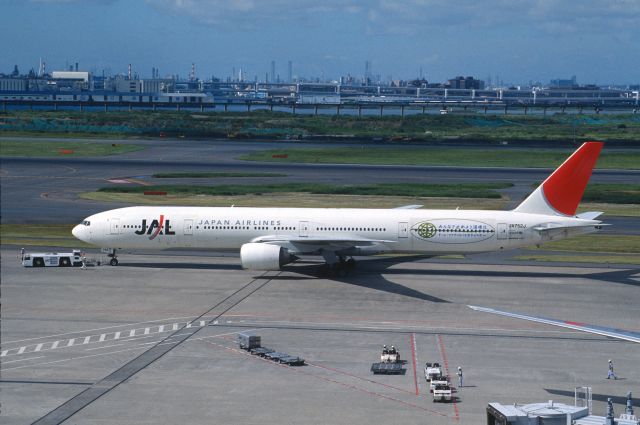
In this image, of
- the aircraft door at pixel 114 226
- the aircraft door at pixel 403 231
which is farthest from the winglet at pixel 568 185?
the aircraft door at pixel 114 226

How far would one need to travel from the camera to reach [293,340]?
40.8 metres

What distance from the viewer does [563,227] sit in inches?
2216

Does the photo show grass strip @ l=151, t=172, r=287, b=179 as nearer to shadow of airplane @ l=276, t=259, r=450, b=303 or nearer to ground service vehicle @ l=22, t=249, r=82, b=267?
ground service vehicle @ l=22, t=249, r=82, b=267

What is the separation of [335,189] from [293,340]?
5637 centimetres

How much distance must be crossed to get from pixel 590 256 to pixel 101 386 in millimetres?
42738

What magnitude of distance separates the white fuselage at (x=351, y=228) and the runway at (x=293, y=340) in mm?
2050

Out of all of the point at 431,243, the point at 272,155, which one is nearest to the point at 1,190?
the point at 272,155

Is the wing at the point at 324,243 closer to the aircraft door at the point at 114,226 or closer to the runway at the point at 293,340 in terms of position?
the runway at the point at 293,340

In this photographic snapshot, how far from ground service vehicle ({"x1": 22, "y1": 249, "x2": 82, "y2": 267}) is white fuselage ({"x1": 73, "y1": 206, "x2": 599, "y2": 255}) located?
11.7ft

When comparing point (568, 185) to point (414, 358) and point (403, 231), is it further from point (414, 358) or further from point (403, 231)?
point (414, 358)

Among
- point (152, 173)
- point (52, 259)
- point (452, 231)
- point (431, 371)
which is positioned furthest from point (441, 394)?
point (152, 173)

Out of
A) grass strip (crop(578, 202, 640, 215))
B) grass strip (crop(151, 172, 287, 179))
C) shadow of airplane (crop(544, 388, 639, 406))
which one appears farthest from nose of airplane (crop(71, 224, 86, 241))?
grass strip (crop(578, 202, 640, 215))

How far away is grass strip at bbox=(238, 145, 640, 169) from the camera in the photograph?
422 feet

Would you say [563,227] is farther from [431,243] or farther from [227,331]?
[227,331]
